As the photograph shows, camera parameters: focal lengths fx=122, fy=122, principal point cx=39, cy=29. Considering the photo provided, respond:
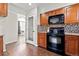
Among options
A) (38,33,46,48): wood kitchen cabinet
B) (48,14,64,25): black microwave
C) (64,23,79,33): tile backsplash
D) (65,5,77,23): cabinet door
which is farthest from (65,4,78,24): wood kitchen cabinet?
(38,33,46,48): wood kitchen cabinet

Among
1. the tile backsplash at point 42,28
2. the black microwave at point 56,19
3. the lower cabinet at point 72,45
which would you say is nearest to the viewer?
the lower cabinet at point 72,45

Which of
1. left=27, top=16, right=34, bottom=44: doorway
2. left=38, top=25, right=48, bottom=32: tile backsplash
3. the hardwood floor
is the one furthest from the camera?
left=27, top=16, right=34, bottom=44: doorway

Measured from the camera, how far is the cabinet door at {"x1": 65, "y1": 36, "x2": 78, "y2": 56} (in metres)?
3.49

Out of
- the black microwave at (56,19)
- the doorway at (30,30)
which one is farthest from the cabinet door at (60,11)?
the doorway at (30,30)

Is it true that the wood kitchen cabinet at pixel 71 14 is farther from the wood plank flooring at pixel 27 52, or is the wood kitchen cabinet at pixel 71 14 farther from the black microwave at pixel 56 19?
the wood plank flooring at pixel 27 52

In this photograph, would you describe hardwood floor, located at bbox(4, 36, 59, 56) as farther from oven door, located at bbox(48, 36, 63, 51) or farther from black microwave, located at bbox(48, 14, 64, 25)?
black microwave, located at bbox(48, 14, 64, 25)

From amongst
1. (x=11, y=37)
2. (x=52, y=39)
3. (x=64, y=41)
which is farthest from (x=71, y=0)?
(x=11, y=37)

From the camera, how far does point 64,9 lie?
4133 mm

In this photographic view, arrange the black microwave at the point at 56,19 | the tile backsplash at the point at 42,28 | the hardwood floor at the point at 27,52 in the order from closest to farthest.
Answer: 1. the hardwood floor at the point at 27,52
2. the black microwave at the point at 56,19
3. the tile backsplash at the point at 42,28

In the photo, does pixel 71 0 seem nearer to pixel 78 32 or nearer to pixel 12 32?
pixel 78 32

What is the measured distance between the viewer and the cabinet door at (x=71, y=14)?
3.68 m

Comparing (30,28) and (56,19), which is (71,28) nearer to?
(56,19)

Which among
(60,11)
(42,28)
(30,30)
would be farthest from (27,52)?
(30,30)

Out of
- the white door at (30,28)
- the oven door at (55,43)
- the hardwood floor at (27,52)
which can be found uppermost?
the white door at (30,28)
